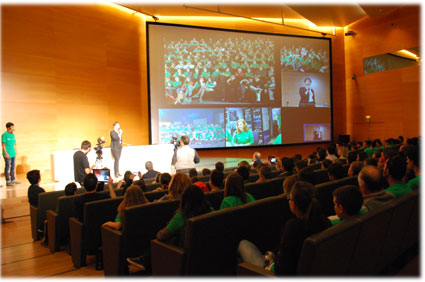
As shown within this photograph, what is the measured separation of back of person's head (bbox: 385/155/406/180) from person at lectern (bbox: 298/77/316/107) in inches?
443

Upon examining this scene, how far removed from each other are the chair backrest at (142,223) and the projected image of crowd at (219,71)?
28.1ft

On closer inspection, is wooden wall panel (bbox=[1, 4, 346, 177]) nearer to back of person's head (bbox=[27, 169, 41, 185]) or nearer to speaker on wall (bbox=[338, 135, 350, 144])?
back of person's head (bbox=[27, 169, 41, 185])

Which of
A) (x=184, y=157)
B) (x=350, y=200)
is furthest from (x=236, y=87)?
(x=350, y=200)

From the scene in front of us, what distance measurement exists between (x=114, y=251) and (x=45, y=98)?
7350 mm

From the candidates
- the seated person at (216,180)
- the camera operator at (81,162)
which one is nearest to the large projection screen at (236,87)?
the camera operator at (81,162)

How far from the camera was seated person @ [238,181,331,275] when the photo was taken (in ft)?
6.21

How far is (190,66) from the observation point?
11656mm

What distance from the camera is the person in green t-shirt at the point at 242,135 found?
1246cm

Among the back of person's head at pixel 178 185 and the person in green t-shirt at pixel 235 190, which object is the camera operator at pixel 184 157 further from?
the person in green t-shirt at pixel 235 190

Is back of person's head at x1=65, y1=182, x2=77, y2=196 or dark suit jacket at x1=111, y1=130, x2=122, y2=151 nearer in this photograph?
back of person's head at x1=65, y1=182, x2=77, y2=196

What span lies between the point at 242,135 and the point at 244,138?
139 millimetres

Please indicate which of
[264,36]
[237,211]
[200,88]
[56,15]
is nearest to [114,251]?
[237,211]

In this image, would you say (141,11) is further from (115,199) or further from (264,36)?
(115,199)

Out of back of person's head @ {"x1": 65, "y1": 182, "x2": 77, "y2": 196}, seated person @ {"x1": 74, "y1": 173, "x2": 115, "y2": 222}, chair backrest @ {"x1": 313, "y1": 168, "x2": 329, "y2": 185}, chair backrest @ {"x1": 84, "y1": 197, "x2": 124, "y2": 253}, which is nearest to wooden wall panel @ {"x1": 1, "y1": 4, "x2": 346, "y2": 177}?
back of person's head @ {"x1": 65, "y1": 182, "x2": 77, "y2": 196}
